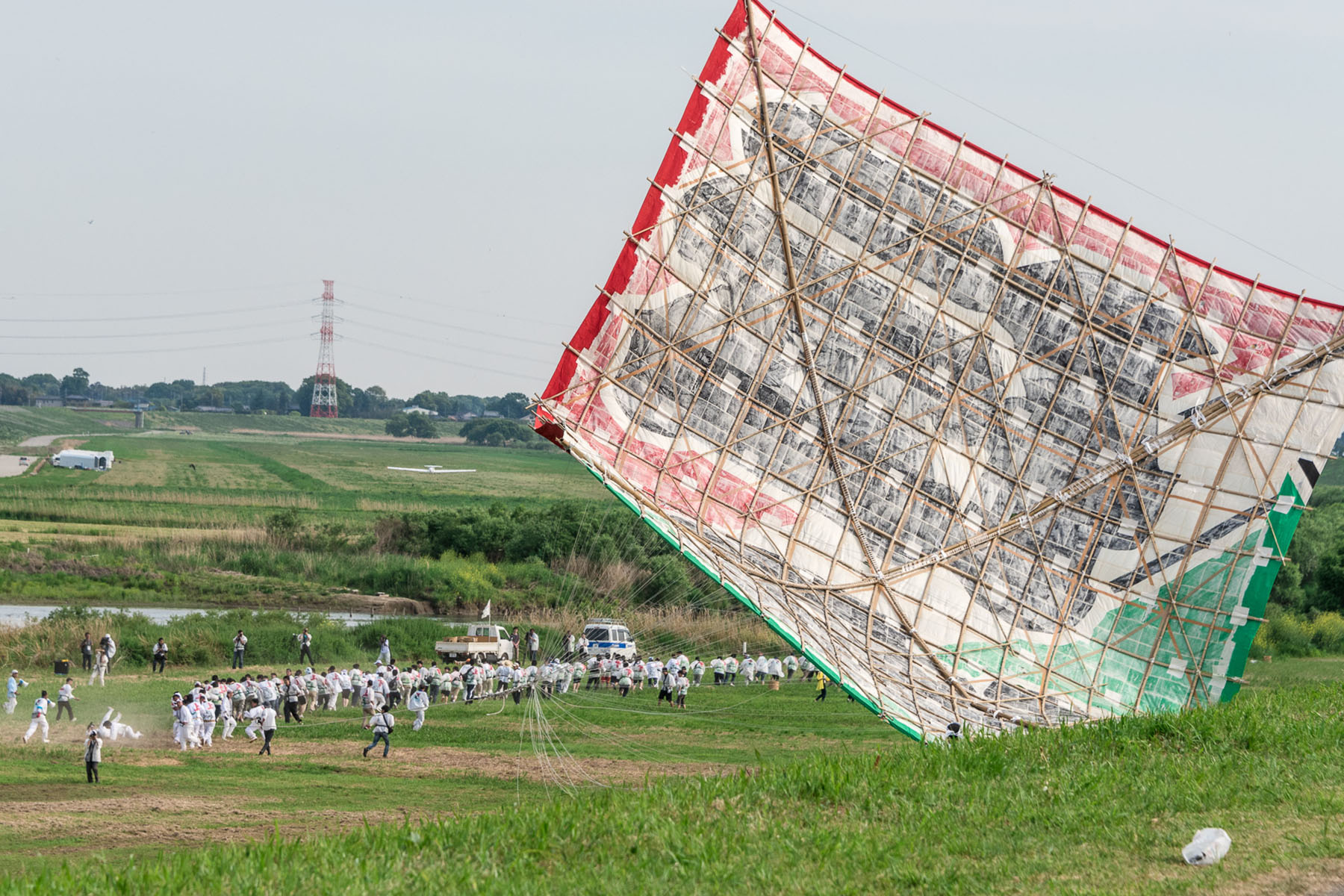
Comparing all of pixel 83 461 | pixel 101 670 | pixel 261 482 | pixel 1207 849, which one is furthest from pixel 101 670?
pixel 83 461

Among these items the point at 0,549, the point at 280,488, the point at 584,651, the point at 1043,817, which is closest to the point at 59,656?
the point at 584,651

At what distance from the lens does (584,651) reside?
5294 centimetres

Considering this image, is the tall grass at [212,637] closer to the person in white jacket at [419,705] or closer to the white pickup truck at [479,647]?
the white pickup truck at [479,647]

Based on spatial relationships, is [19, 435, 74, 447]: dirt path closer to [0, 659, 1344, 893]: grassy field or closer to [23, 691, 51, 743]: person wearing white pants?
[23, 691, 51, 743]: person wearing white pants

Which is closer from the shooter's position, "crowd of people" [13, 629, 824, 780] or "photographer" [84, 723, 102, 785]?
"photographer" [84, 723, 102, 785]

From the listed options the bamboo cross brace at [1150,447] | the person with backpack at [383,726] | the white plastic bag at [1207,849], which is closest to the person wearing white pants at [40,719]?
the person with backpack at [383,726]

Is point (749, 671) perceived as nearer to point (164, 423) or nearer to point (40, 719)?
point (40, 719)

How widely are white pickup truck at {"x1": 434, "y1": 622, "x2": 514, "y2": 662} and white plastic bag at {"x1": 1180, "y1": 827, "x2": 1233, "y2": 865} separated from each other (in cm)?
→ 4060

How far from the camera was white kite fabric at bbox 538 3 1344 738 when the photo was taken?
2030cm

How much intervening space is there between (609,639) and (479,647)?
5.87m

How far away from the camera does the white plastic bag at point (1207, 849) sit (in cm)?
1048

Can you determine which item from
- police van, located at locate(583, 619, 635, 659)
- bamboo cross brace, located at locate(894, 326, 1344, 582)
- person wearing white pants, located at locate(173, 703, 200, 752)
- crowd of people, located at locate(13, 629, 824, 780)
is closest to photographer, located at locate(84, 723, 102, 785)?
crowd of people, located at locate(13, 629, 824, 780)

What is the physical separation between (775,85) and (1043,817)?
13.0m

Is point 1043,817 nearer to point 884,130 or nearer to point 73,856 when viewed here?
point 884,130
